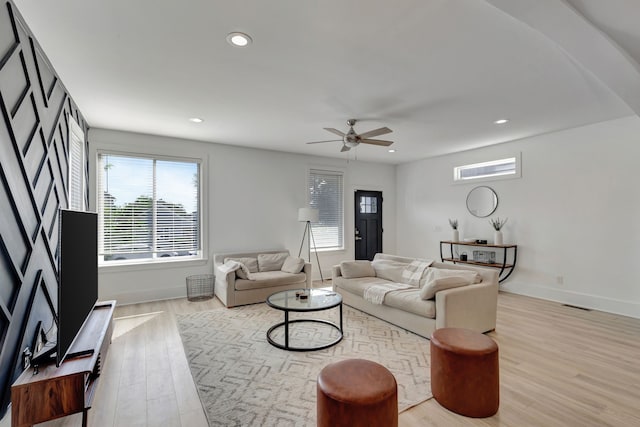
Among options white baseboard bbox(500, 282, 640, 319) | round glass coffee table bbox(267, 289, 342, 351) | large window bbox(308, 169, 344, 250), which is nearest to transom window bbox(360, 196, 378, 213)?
large window bbox(308, 169, 344, 250)

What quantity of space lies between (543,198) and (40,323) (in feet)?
21.5

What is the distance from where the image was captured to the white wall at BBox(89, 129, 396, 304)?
15.2 ft

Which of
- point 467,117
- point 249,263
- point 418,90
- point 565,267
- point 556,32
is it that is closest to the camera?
point 556,32

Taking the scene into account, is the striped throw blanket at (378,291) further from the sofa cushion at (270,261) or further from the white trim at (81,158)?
the white trim at (81,158)

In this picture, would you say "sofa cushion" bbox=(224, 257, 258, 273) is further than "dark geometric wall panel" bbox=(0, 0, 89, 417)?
Yes

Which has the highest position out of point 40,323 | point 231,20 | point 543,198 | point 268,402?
point 231,20

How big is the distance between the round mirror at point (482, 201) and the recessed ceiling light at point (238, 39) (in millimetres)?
5162

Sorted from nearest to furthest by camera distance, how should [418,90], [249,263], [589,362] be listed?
[589,362] → [418,90] → [249,263]

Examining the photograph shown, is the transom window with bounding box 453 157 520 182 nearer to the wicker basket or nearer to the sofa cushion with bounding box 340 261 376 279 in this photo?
the sofa cushion with bounding box 340 261 376 279

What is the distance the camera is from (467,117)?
13.2 feet

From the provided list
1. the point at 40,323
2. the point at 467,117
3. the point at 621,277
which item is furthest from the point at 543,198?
the point at 40,323

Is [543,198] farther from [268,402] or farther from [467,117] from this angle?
[268,402]

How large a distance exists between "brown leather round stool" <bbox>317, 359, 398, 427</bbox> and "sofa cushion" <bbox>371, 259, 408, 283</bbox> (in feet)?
8.90

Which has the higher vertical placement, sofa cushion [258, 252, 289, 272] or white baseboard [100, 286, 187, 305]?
sofa cushion [258, 252, 289, 272]
